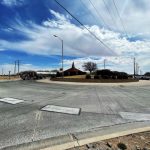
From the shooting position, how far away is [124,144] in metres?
4.52

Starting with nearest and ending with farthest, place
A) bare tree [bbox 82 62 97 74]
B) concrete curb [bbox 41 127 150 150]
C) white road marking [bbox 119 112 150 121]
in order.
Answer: concrete curb [bbox 41 127 150 150] < white road marking [bbox 119 112 150 121] < bare tree [bbox 82 62 97 74]

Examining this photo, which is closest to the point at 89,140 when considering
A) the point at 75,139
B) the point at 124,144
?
the point at 75,139

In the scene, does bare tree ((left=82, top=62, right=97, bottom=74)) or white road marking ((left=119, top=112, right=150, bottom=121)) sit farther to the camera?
bare tree ((left=82, top=62, right=97, bottom=74))

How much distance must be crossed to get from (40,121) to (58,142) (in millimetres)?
1928

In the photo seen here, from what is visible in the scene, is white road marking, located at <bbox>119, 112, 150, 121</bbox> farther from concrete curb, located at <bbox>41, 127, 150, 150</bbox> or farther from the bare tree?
the bare tree

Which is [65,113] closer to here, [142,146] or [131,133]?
[131,133]

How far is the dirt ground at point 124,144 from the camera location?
4336 mm

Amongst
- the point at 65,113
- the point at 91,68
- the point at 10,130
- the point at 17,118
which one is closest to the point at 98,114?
the point at 65,113

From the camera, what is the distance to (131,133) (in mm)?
5355

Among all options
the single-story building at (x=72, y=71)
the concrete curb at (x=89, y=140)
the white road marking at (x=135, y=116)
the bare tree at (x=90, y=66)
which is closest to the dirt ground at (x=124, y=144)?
the concrete curb at (x=89, y=140)

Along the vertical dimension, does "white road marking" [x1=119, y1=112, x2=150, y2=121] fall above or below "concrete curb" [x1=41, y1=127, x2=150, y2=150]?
below

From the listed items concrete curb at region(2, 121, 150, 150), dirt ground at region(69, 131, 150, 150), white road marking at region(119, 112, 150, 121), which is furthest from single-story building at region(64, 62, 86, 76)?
dirt ground at region(69, 131, 150, 150)

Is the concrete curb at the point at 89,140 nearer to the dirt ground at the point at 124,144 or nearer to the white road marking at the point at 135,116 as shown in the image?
the dirt ground at the point at 124,144

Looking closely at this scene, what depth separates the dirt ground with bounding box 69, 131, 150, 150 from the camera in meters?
4.34
